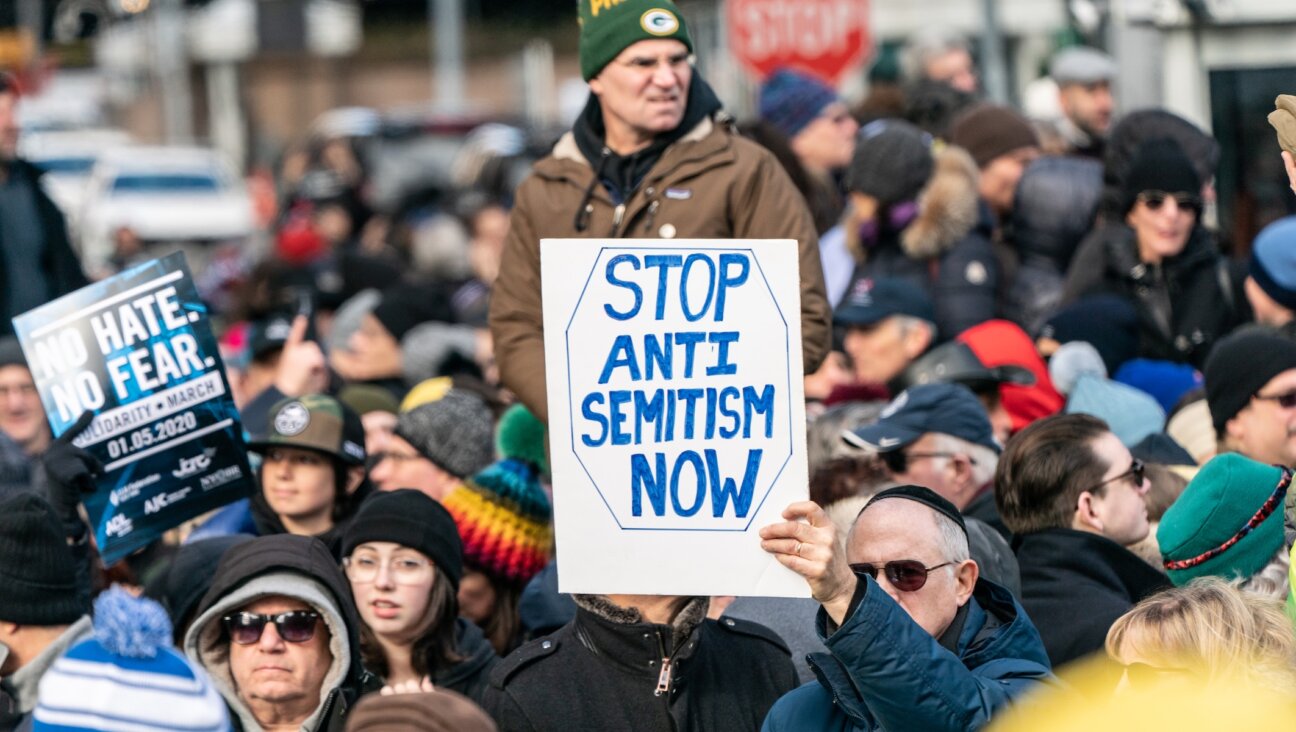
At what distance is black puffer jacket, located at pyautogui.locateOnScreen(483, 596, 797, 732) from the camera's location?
5.13 m

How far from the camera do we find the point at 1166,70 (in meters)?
10.3

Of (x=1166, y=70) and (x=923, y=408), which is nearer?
(x=923, y=408)

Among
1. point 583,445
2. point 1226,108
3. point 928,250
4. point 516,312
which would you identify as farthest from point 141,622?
point 1226,108

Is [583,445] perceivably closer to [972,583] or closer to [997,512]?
[972,583]

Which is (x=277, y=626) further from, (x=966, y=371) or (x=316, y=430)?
(x=966, y=371)

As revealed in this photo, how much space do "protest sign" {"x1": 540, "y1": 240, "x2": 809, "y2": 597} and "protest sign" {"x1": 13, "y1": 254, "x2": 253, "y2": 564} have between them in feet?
7.51

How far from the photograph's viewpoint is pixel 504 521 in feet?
22.6

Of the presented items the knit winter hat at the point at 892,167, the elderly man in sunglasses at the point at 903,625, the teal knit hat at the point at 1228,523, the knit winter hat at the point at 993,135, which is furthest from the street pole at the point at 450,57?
the elderly man in sunglasses at the point at 903,625

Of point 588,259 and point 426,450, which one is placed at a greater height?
point 588,259

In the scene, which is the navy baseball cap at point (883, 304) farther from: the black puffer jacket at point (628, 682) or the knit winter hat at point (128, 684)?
the knit winter hat at point (128, 684)

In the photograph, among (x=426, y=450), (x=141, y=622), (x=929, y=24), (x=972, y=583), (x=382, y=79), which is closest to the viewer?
(x=141, y=622)

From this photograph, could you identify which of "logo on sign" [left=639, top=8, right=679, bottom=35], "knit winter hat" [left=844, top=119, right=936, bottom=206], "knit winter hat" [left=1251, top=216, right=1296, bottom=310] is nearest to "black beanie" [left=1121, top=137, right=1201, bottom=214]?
"knit winter hat" [left=1251, top=216, right=1296, bottom=310]

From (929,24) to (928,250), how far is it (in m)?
14.9

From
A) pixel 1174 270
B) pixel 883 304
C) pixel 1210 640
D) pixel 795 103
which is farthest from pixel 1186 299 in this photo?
pixel 1210 640
